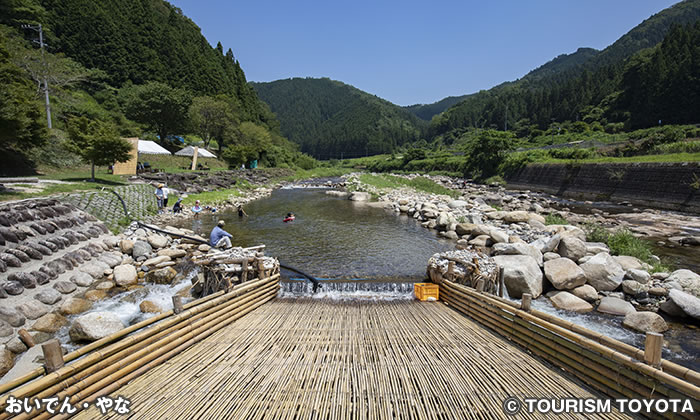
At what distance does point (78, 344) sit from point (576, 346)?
9.61 m

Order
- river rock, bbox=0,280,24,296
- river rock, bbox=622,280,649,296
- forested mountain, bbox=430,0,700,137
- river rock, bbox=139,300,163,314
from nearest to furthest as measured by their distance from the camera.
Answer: river rock, bbox=0,280,24,296, river rock, bbox=139,300,163,314, river rock, bbox=622,280,649,296, forested mountain, bbox=430,0,700,137

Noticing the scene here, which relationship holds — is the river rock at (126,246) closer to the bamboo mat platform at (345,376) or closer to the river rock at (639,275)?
the bamboo mat platform at (345,376)

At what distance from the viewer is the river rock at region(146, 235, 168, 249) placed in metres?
12.9

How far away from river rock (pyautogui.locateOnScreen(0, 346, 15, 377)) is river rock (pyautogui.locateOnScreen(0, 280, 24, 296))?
2.24m

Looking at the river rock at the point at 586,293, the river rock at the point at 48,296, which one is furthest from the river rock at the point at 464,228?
the river rock at the point at 48,296

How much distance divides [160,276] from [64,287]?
2.33 m

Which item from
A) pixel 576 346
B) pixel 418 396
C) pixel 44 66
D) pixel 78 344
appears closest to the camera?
pixel 418 396

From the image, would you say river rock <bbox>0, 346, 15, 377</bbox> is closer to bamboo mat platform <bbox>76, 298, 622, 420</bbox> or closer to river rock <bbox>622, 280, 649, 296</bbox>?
bamboo mat platform <bbox>76, 298, 622, 420</bbox>

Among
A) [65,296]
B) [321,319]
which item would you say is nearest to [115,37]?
[65,296]

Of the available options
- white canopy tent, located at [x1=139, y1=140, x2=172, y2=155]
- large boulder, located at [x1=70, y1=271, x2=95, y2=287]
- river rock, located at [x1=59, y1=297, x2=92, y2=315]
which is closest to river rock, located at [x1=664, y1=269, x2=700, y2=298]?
river rock, located at [x1=59, y1=297, x2=92, y2=315]

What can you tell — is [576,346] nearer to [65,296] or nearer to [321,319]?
[321,319]

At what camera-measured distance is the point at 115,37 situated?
60.4 m

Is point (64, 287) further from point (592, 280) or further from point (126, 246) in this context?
point (592, 280)

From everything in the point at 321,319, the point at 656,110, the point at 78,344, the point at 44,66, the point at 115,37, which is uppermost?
the point at 115,37
